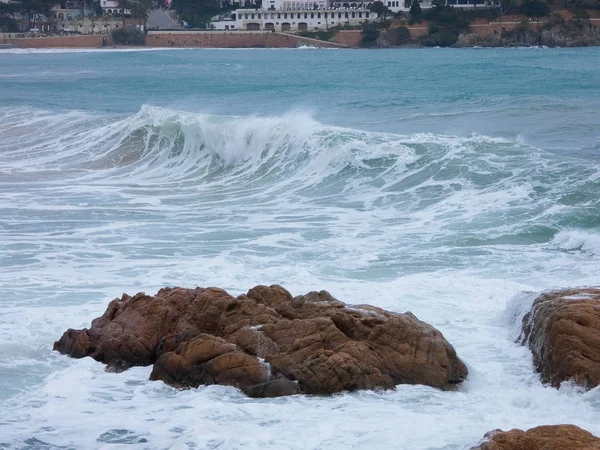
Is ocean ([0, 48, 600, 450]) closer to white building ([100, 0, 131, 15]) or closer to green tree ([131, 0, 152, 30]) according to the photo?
green tree ([131, 0, 152, 30])

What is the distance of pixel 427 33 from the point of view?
9375 cm

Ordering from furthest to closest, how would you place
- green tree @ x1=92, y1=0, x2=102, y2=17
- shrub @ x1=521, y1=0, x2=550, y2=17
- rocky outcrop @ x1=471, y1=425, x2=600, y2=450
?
1. green tree @ x1=92, y1=0, x2=102, y2=17
2. shrub @ x1=521, y1=0, x2=550, y2=17
3. rocky outcrop @ x1=471, y1=425, x2=600, y2=450

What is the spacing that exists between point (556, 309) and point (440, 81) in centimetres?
3331

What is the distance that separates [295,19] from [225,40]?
9150mm

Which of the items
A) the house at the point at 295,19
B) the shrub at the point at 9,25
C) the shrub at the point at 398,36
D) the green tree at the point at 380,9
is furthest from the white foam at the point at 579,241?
the shrub at the point at 9,25

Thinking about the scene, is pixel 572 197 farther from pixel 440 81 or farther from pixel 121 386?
pixel 440 81

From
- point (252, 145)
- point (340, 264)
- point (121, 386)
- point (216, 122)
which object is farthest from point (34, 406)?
point (216, 122)

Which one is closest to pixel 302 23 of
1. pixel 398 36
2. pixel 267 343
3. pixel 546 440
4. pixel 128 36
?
pixel 398 36

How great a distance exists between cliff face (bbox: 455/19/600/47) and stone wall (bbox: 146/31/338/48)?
15708 millimetres

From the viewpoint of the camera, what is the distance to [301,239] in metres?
13.1

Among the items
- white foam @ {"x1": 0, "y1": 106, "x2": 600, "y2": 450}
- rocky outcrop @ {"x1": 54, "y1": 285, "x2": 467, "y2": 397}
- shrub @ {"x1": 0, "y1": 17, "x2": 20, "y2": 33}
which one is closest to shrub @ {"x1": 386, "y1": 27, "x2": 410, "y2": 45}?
shrub @ {"x1": 0, "y1": 17, "x2": 20, "y2": 33}

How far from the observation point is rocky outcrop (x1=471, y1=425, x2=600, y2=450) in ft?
18.7

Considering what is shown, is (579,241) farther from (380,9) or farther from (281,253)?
(380,9)

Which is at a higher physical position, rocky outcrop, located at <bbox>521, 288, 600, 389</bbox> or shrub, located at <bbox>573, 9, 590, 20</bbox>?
shrub, located at <bbox>573, 9, 590, 20</bbox>
